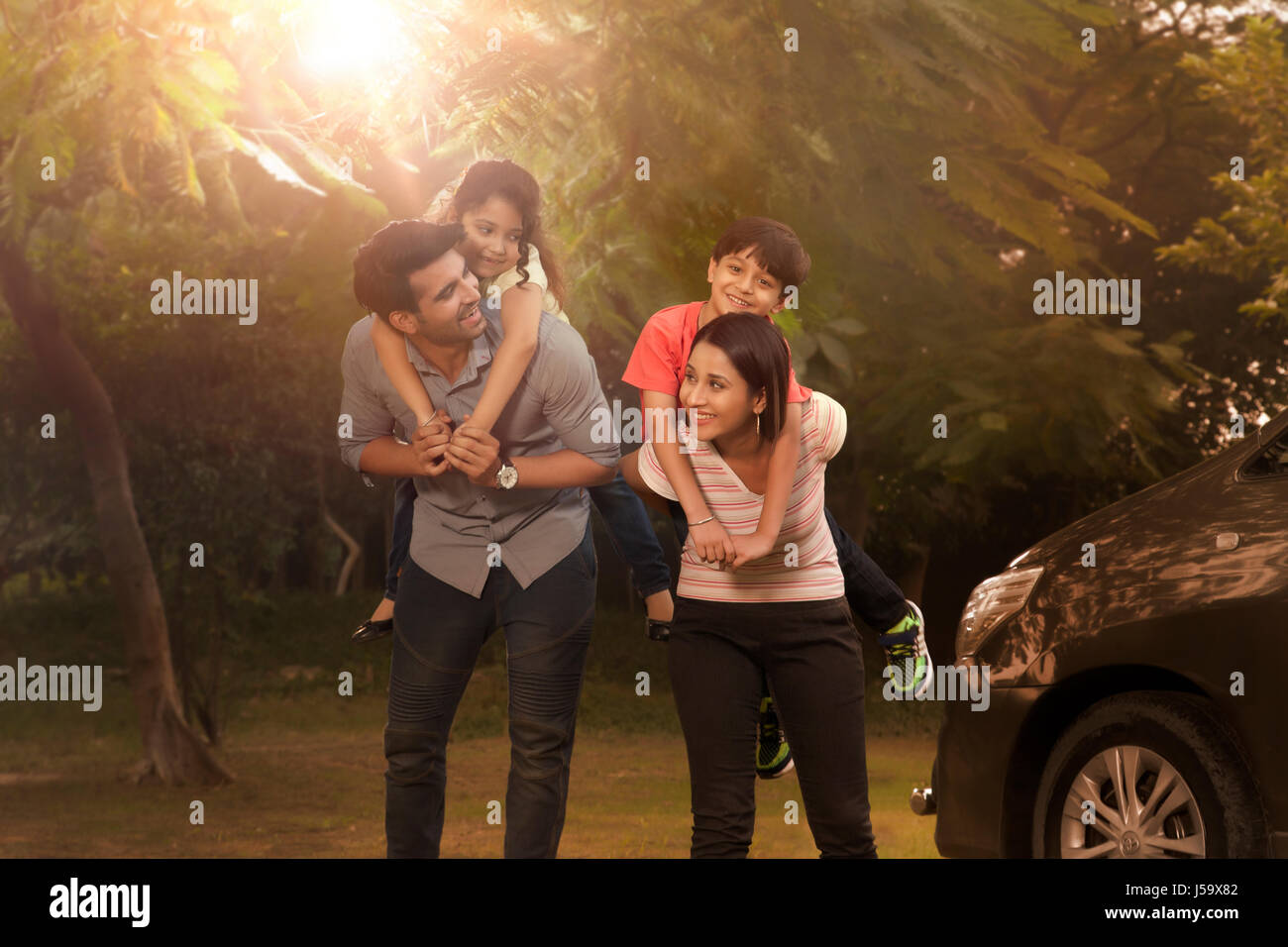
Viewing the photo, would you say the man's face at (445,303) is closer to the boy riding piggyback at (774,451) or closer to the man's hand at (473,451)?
the man's hand at (473,451)

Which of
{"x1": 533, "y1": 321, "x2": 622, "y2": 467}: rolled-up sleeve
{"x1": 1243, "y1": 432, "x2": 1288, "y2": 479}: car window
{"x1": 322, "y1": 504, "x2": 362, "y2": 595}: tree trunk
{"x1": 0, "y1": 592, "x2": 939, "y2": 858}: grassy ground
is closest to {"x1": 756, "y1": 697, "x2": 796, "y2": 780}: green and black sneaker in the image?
{"x1": 533, "y1": 321, "x2": 622, "y2": 467}: rolled-up sleeve

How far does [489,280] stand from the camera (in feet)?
13.5

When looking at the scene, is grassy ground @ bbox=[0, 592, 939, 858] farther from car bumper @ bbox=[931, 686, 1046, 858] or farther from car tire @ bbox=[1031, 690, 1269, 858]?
car tire @ bbox=[1031, 690, 1269, 858]

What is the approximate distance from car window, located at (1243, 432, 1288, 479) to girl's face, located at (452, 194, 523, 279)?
2.00m

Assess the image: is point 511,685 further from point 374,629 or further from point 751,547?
point 751,547

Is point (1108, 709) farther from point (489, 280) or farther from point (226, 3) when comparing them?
point (226, 3)

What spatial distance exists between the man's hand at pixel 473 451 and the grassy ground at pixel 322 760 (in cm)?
538

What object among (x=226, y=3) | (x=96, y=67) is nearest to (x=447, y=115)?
(x=226, y=3)

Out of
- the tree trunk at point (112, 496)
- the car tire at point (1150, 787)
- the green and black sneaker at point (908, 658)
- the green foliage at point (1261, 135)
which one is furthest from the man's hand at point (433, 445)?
the green foliage at point (1261, 135)

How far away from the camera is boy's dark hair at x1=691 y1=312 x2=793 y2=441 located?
136 inches

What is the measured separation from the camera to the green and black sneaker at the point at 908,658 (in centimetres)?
405

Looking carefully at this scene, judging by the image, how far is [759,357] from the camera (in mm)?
3443

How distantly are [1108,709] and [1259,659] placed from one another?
52 cm

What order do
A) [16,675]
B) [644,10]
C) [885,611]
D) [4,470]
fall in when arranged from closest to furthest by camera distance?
[885,611]
[644,10]
[16,675]
[4,470]
